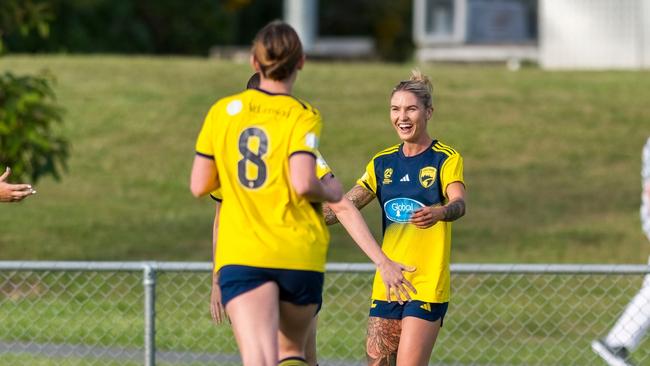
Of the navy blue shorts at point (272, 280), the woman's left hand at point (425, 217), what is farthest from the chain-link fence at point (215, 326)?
the navy blue shorts at point (272, 280)

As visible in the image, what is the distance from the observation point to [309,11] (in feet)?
112

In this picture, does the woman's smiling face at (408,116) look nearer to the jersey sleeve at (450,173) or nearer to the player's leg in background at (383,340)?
the jersey sleeve at (450,173)

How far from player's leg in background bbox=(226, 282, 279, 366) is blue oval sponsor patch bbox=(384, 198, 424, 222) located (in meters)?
1.34

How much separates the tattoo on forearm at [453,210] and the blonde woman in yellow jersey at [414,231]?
87mm

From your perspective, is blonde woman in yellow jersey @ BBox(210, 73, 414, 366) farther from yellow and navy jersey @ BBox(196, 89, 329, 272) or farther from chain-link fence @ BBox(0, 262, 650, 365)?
chain-link fence @ BBox(0, 262, 650, 365)

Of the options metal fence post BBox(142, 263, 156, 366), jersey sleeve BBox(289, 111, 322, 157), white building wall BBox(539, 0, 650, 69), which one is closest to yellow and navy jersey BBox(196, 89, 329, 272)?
jersey sleeve BBox(289, 111, 322, 157)

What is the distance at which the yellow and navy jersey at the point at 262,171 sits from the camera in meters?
5.51

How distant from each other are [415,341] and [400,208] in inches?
25.4

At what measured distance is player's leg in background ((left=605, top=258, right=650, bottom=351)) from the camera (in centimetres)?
909

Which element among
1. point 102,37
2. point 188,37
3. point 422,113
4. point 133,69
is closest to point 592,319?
point 422,113

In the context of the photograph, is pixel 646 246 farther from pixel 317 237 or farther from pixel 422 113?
pixel 317 237

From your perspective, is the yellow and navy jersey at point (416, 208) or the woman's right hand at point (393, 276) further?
the yellow and navy jersey at point (416, 208)

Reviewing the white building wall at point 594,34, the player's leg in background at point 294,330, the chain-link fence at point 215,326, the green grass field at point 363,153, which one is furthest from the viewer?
the white building wall at point 594,34

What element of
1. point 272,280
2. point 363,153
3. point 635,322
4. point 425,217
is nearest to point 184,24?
point 363,153
